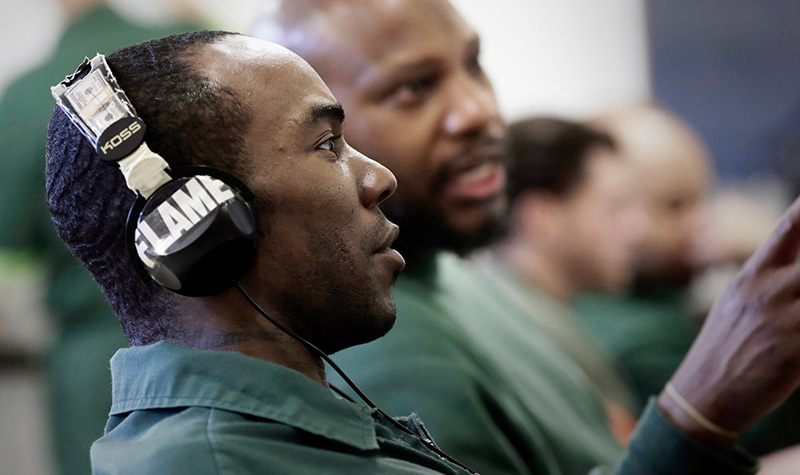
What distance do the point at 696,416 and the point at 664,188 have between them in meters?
1.57

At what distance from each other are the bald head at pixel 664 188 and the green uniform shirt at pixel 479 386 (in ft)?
3.41

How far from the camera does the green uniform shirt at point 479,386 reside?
107 cm

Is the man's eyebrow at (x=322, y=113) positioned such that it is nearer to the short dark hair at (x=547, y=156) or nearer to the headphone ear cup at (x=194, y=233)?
the headphone ear cup at (x=194, y=233)

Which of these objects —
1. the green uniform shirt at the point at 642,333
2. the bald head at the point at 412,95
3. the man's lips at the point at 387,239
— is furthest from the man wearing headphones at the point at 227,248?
the green uniform shirt at the point at 642,333

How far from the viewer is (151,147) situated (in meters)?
0.78

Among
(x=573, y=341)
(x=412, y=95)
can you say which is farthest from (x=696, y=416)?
(x=573, y=341)

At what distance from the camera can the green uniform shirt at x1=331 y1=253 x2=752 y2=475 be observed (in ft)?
3.52

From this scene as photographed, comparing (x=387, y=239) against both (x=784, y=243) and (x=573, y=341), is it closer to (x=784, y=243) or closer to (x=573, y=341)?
(x=784, y=243)

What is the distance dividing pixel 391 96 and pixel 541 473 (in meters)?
0.52

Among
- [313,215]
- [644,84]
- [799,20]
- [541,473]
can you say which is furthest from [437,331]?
[799,20]

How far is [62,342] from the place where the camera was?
6.39 feet

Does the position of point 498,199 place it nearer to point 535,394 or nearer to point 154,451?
point 535,394

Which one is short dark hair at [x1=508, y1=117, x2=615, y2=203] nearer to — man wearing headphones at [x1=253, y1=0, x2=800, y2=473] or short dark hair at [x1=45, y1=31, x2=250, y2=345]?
man wearing headphones at [x1=253, y1=0, x2=800, y2=473]

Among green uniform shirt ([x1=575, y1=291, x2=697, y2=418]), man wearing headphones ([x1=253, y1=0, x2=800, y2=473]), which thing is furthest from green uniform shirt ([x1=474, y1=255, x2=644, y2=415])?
man wearing headphones ([x1=253, y1=0, x2=800, y2=473])
